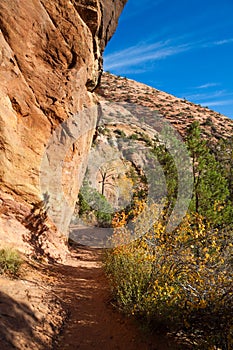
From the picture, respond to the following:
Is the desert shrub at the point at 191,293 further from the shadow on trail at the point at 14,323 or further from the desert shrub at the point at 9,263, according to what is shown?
the desert shrub at the point at 9,263

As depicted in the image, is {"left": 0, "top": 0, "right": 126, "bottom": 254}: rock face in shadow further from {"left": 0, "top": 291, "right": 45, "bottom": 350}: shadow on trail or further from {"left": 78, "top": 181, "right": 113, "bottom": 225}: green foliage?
{"left": 78, "top": 181, "right": 113, "bottom": 225}: green foliage

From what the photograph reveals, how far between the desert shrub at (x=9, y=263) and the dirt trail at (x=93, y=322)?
40.6 inches

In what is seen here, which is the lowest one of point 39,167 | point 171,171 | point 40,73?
point 39,167

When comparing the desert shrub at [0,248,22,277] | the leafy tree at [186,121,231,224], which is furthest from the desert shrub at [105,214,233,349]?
the leafy tree at [186,121,231,224]

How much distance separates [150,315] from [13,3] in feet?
25.5

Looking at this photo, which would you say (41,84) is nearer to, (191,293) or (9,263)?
(9,263)

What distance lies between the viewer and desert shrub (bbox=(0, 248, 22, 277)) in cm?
493

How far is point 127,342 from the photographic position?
13.1 ft

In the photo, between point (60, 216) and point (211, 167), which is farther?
point (211, 167)

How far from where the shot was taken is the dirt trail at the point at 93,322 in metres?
3.91

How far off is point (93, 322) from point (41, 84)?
243 inches

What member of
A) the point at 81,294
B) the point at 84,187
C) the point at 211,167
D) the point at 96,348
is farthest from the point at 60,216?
the point at 84,187

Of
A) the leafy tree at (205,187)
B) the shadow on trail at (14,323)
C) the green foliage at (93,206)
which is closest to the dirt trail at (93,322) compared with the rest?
the shadow on trail at (14,323)

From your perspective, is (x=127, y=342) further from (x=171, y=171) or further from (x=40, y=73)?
(x=171, y=171)
